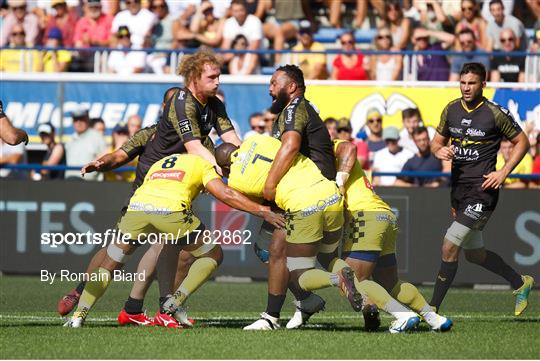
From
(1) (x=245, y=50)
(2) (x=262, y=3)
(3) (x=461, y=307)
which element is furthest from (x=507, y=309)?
(2) (x=262, y=3)

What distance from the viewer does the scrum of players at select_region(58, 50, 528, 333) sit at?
998 cm

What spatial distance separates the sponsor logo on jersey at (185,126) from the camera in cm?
1088

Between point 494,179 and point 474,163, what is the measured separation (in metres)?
0.33

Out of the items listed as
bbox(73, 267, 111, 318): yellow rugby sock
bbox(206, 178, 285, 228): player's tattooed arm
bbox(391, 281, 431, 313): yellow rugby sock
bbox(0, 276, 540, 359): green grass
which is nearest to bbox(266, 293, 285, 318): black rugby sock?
Result: bbox(0, 276, 540, 359): green grass

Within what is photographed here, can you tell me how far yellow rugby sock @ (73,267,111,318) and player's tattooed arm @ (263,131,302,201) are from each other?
1573 mm

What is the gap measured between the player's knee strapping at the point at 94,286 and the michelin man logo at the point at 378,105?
7.78 metres

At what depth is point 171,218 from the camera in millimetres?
10258

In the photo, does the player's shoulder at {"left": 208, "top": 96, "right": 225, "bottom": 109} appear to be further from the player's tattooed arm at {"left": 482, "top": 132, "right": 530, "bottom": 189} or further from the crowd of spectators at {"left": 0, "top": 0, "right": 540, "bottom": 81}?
the crowd of spectators at {"left": 0, "top": 0, "right": 540, "bottom": 81}

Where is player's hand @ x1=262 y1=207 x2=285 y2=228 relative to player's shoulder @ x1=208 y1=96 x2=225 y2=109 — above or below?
below

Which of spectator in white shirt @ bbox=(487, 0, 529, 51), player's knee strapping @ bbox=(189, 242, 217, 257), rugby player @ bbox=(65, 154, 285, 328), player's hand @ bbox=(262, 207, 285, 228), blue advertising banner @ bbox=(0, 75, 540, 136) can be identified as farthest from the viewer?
spectator in white shirt @ bbox=(487, 0, 529, 51)

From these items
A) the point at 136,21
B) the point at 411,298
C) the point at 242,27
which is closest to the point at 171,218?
the point at 411,298

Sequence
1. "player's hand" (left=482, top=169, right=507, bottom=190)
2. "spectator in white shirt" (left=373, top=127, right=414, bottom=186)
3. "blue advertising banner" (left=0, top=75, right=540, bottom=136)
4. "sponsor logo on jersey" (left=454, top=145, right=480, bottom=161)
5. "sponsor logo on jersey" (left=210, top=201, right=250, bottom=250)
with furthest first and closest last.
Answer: "blue advertising banner" (left=0, top=75, right=540, bottom=136), "spectator in white shirt" (left=373, top=127, right=414, bottom=186), "sponsor logo on jersey" (left=210, top=201, right=250, bottom=250), "sponsor logo on jersey" (left=454, top=145, right=480, bottom=161), "player's hand" (left=482, top=169, right=507, bottom=190)

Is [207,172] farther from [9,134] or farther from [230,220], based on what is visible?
[230,220]

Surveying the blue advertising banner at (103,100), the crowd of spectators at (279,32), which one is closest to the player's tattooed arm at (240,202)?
the blue advertising banner at (103,100)
